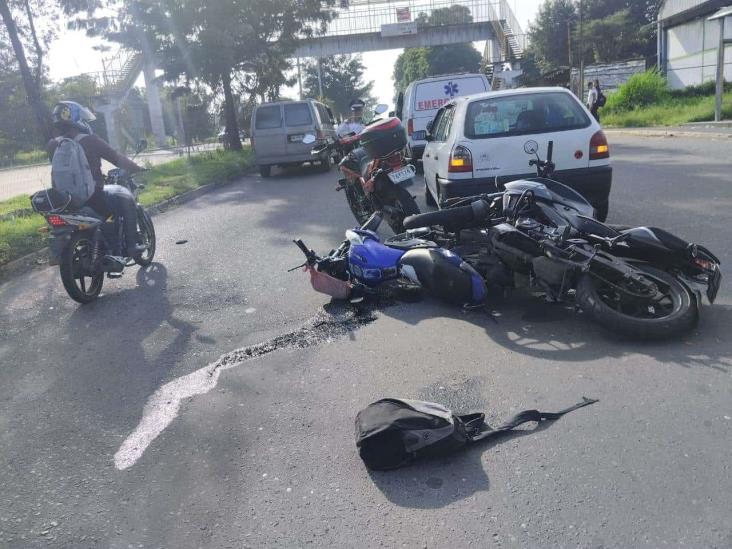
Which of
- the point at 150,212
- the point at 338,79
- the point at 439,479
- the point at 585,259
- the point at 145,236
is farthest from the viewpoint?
the point at 338,79

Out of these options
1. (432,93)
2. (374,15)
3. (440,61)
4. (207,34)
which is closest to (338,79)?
(440,61)

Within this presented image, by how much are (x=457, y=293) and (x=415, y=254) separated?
50cm

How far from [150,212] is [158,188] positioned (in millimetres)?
2797

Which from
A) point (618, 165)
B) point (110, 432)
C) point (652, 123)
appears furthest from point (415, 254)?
point (652, 123)

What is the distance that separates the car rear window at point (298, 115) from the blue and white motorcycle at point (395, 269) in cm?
1208

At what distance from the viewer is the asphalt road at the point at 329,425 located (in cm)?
259

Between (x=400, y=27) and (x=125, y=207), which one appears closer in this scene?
(x=125, y=207)

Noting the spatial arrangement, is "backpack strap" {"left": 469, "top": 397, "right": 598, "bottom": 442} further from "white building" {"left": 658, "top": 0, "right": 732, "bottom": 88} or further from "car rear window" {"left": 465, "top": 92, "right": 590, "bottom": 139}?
"white building" {"left": 658, "top": 0, "right": 732, "bottom": 88}

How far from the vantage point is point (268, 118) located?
57.5 ft

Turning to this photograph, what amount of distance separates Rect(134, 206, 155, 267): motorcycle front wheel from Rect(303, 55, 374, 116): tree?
6472cm

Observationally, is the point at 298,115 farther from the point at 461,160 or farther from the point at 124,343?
the point at 124,343

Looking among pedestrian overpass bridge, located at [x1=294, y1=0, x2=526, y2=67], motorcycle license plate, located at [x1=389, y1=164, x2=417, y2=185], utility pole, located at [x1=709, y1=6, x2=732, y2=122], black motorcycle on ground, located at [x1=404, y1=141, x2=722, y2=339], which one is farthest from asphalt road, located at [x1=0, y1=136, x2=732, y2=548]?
pedestrian overpass bridge, located at [x1=294, y1=0, x2=526, y2=67]

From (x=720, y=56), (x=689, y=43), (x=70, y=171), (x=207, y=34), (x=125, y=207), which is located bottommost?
(x=125, y=207)

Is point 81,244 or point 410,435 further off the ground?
point 81,244
